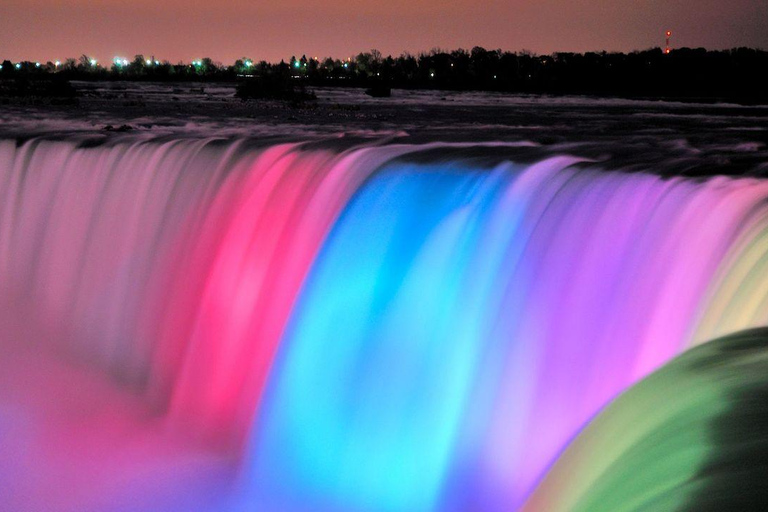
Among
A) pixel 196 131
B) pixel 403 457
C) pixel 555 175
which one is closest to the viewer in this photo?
pixel 403 457

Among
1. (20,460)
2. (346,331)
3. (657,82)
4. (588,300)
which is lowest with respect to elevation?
(20,460)

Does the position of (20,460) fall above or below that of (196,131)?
below

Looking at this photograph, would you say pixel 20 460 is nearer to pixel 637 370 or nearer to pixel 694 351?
pixel 637 370

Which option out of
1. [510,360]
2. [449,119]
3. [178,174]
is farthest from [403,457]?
[449,119]

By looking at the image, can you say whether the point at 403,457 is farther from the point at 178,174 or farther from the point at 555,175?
the point at 178,174

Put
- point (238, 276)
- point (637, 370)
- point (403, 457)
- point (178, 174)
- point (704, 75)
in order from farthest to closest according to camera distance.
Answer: point (704, 75)
point (178, 174)
point (238, 276)
point (403, 457)
point (637, 370)

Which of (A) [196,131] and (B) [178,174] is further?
(A) [196,131]

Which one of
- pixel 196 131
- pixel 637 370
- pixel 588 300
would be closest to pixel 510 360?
pixel 588 300
